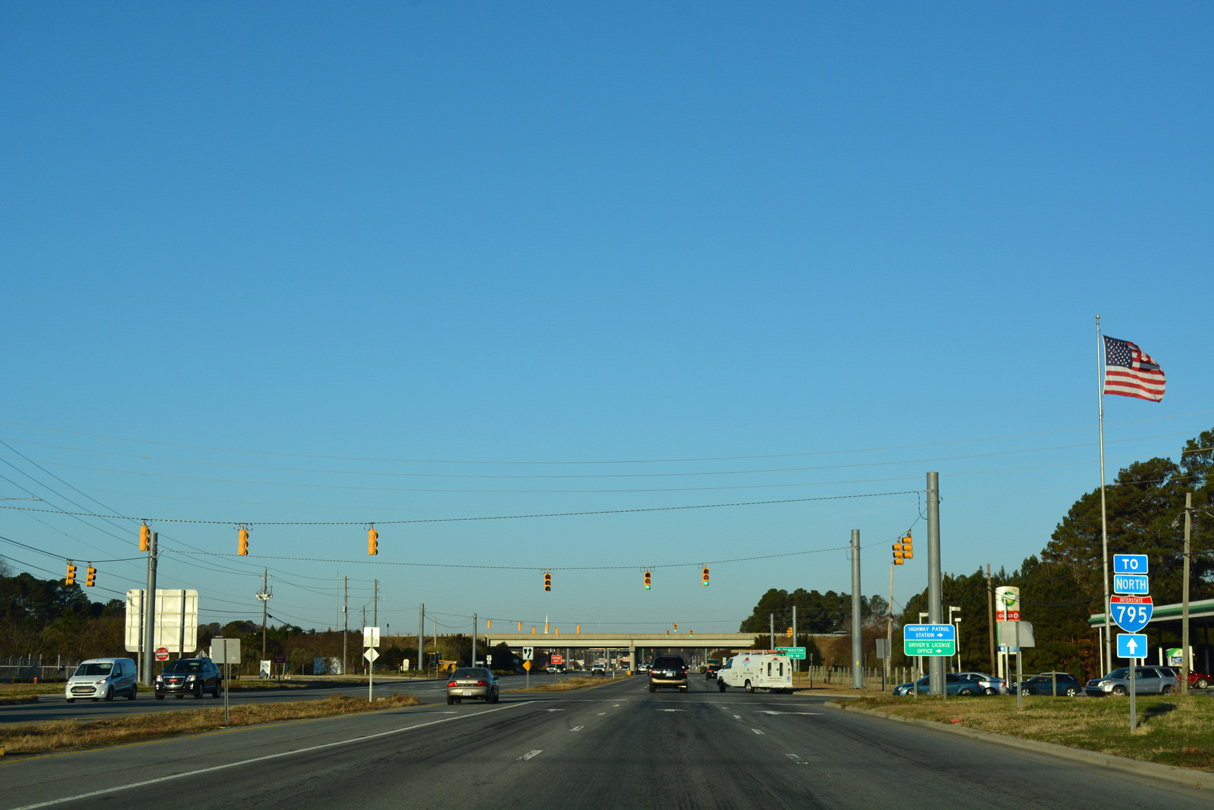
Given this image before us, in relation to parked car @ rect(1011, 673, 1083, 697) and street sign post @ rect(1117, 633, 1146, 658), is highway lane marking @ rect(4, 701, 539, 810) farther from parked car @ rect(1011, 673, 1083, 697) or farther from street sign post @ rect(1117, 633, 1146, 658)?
parked car @ rect(1011, 673, 1083, 697)

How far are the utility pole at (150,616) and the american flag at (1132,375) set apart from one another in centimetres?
5099

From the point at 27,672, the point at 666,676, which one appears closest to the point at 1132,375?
the point at 666,676

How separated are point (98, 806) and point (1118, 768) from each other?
50.6 ft

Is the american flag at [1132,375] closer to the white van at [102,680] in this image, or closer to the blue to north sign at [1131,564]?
the blue to north sign at [1131,564]

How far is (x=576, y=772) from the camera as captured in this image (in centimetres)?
1684

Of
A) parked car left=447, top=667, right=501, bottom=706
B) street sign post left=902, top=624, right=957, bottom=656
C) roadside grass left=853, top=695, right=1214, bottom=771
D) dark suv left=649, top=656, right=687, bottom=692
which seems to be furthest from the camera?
dark suv left=649, top=656, right=687, bottom=692

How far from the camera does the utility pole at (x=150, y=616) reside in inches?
2479

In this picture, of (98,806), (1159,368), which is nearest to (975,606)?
(1159,368)

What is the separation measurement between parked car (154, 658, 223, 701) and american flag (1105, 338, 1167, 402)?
1679 inches

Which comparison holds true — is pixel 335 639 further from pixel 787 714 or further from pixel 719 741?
pixel 719 741

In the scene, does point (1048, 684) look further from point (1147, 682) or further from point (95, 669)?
point (95, 669)

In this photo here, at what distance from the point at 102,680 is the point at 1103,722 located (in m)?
40.3

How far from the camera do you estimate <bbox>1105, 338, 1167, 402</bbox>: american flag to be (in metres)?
44.2

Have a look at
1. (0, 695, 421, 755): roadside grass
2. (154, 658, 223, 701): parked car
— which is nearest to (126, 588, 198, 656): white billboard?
(154, 658, 223, 701): parked car
